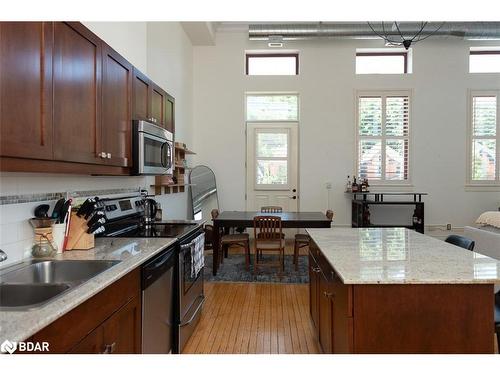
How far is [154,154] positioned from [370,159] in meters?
4.75

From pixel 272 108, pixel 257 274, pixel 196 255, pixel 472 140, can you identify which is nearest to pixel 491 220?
pixel 472 140

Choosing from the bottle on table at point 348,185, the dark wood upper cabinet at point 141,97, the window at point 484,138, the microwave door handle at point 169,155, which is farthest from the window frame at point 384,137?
the dark wood upper cabinet at point 141,97

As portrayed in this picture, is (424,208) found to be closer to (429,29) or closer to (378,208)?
(378,208)

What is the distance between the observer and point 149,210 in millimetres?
3205

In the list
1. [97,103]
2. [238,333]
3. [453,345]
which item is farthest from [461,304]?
[97,103]

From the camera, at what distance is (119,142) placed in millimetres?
2258

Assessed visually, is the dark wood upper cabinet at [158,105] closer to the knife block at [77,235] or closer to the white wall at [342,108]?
the knife block at [77,235]

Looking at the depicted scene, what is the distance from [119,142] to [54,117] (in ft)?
2.53

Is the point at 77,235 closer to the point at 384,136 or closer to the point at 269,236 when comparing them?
the point at 269,236

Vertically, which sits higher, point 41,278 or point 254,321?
point 41,278

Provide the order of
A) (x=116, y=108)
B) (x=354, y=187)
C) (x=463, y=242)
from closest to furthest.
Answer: (x=116, y=108), (x=463, y=242), (x=354, y=187)

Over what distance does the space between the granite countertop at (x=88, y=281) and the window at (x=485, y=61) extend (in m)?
7.01

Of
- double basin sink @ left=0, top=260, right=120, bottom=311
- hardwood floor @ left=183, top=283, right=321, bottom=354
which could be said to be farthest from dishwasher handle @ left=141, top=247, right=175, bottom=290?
hardwood floor @ left=183, top=283, right=321, bottom=354

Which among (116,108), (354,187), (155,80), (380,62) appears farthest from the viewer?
(380,62)
